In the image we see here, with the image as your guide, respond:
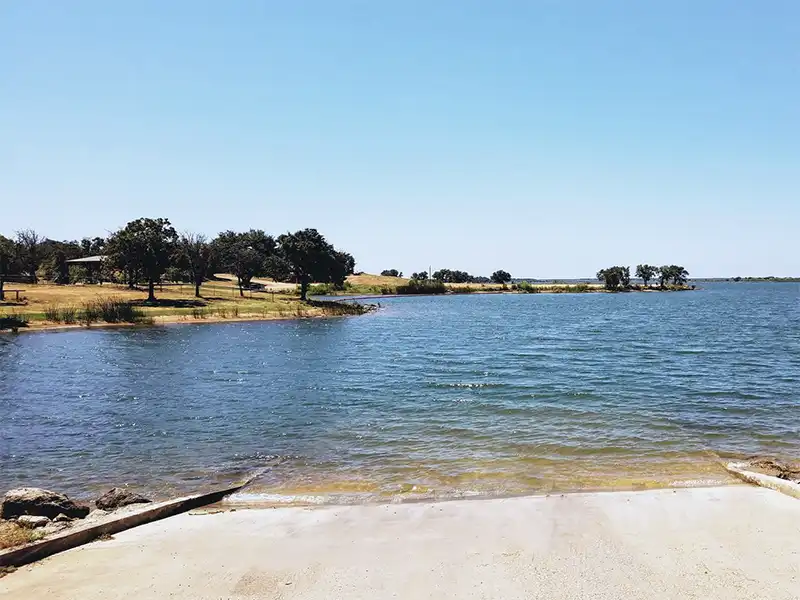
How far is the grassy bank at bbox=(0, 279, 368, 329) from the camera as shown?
5878 centimetres

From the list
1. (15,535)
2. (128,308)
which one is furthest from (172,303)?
(15,535)

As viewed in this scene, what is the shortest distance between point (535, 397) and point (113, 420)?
1812 centimetres

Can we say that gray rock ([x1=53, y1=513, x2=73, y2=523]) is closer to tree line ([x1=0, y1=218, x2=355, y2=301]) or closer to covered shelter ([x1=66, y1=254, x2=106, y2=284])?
tree line ([x1=0, y1=218, x2=355, y2=301])

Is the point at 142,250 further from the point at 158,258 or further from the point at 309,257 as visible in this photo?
the point at 309,257

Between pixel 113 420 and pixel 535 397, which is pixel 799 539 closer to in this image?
pixel 535 397

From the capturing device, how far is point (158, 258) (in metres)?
76.8

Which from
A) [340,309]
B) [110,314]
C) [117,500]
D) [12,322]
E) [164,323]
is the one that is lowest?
[117,500]

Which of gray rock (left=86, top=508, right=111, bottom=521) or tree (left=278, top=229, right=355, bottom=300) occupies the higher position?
tree (left=278, top=229, right=355, bottom=300)

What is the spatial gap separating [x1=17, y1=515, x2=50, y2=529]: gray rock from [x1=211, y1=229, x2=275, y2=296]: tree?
91142 mm

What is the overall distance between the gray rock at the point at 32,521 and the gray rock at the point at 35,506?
424 millimetres

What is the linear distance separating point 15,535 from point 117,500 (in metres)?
2.87

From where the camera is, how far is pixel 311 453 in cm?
1797

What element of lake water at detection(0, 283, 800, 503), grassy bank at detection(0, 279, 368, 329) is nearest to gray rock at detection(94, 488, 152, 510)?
lake water at detection(0, 283, 800, 503)

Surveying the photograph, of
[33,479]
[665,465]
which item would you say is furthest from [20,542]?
[665,465]
